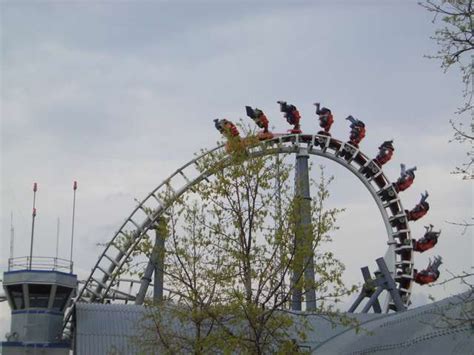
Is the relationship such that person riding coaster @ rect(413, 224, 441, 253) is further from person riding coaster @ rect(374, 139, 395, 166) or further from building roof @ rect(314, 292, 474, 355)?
building roof @ rect(314, 292, 474, 355)

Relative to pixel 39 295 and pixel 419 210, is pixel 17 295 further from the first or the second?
pixel 419 210

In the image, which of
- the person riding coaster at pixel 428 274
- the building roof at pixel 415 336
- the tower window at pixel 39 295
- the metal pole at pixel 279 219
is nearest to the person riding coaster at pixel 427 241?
the person riding coaster at pixel 428 274

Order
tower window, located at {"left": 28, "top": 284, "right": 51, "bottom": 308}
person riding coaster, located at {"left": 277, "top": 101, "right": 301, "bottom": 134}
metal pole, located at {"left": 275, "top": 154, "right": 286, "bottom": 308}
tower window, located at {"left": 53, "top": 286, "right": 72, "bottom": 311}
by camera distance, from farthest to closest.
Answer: person riding coaster, located at {"left": 277, "top": 101, "right": 301, "bottom": 134}
tower window, located at {"left": 53, "top": 286, "right": 72, "bottom": 311}
tower window, located at {"left": 28, "top": 284, "right": 51, "bottom": 308}
metal pole, located at {"left": 275, "top": 154, "right": 286, "bottom": 308}

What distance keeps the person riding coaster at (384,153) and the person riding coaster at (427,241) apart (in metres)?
6.15

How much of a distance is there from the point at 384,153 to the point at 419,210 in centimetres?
509

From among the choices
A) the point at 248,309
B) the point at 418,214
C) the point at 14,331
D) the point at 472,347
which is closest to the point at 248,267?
the point at 248,309

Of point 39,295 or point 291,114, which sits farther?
point 291,114

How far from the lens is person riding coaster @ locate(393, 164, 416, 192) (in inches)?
2542

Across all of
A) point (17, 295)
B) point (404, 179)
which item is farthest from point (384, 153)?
point (17, 295)

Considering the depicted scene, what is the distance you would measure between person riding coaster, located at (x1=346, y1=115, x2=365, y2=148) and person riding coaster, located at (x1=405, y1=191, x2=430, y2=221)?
21.9 feet

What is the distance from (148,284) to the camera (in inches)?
2218

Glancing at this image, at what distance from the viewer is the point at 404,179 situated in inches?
2571

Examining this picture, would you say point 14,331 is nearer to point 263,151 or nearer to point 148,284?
point 148,284

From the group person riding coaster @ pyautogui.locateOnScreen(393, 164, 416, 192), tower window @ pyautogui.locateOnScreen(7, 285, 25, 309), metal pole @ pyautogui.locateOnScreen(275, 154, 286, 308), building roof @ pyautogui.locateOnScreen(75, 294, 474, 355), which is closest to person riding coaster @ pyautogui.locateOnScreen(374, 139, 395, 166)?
person riding coaster @ pyautogui.locateOnScreen(393, 164, 416, 192)
